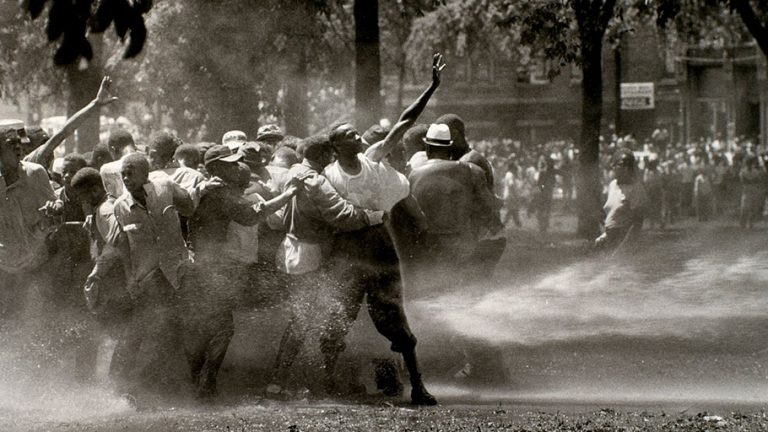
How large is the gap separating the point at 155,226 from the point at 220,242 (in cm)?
42

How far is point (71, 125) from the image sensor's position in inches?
344

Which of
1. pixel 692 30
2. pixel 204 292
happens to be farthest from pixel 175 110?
pixel 204 292

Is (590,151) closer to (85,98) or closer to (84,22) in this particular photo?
(85,98)

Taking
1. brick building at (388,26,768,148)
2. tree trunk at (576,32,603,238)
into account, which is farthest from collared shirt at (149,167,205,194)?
brick building at (388,26,768,148)

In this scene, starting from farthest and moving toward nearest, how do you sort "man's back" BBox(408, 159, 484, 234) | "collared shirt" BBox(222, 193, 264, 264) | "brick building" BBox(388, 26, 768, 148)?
"brick building" BBox(388, 26, 768, 148), "man's back" BBox(408, 159, 484, 234), "collared shirt" BBox(222, 193, 264, 264)

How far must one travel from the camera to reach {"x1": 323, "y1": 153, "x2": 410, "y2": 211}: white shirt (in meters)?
7.84

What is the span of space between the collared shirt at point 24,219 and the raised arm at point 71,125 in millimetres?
275

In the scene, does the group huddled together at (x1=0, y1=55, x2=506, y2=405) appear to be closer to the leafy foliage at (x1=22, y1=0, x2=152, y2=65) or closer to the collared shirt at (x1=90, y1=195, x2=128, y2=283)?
the collared shirt at (x1=90, y1=195, x2=128, y2=283)

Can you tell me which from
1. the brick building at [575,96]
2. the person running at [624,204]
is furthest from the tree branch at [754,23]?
the brick building at [575,96]

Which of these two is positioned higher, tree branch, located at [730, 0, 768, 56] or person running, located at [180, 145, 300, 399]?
tree branch, located at [730, 0, 768, 56]

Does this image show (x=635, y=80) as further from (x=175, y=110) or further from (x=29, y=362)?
(x=29, y=362)

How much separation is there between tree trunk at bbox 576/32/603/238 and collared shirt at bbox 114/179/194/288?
43.9ft

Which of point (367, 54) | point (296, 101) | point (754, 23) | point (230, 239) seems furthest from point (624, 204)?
point (296, 101)

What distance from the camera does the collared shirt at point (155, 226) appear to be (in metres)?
7.74
